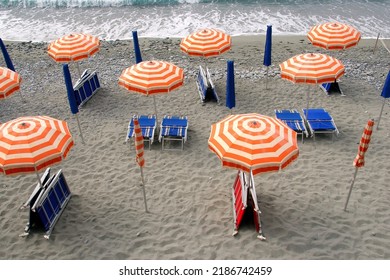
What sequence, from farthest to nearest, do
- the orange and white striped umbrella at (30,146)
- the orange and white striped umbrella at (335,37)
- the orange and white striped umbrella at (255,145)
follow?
the orange and white striped umbrella at (335,37) < the orange and white striped umbrella at (30,146) < the orange and white striped umbrella at (255,145)

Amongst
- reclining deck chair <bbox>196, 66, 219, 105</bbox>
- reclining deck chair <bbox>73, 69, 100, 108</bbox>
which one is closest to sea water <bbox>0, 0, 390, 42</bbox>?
reclining deck chair <bbox>73, 69, 100, 108</bbox>

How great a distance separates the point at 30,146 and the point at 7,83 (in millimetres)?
3989

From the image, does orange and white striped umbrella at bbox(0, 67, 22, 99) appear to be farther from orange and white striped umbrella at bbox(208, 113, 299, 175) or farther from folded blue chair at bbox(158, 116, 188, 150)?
orange and white striped umbrella at bbox(208, 113, 299, 175)

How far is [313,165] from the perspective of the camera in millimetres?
Result: 9039

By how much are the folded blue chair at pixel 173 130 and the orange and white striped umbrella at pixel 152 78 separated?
1.31 metres

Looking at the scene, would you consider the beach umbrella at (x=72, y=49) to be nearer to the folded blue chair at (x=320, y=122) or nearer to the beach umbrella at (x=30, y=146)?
the beach umbrella at (x=30, y=146)

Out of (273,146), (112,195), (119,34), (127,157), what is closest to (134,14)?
(119,34)

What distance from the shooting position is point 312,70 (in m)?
9.38

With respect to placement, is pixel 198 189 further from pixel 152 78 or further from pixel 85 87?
pixel 85 87

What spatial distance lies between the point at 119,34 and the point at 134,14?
3582 mm

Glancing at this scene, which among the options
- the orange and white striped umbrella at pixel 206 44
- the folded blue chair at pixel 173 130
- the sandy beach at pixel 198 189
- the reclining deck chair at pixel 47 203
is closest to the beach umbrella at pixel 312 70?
the sandy beach at pixel 198 189

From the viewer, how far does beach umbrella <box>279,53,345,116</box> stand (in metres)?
9.28

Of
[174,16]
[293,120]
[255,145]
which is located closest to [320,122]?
[293,120]

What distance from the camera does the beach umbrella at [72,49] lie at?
11.0m
